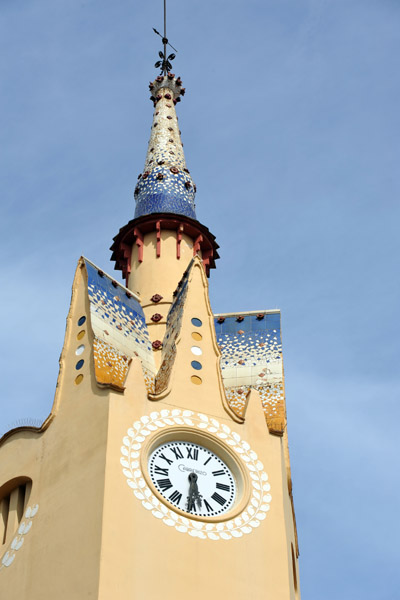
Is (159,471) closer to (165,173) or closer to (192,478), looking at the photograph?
(192,478)

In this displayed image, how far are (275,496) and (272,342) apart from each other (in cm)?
512

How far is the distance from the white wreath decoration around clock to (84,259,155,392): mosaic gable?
4.14ft

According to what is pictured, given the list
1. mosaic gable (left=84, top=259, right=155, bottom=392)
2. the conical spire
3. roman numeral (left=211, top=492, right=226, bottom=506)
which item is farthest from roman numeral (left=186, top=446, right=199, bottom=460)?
the conical spire

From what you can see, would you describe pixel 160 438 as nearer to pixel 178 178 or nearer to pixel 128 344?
pixel 128 344

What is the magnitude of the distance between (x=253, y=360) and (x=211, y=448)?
3.77 m

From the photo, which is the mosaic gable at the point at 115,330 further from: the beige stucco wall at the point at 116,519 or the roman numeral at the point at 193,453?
the roman numeral at the point at 193,453

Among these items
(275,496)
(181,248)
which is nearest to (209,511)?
(275,496)

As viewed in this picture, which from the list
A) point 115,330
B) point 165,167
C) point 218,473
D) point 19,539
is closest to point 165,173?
point 165,167

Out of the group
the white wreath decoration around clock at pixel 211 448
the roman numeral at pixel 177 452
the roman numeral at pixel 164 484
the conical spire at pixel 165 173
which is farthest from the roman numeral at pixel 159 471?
the conical spire at pixel 165 173

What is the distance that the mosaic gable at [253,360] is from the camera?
2834 centimetres

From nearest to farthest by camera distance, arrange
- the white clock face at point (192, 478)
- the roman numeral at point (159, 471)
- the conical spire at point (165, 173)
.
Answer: the white clock face at point (192, 478), the roman numeral at point (159, 471), the conical spire at point (165, 173)

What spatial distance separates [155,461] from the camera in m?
25.7

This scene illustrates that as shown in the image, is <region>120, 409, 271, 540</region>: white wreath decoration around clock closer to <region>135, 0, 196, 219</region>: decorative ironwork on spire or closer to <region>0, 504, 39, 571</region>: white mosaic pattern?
<region>0, 504, 39, 571</region>: white mosaic pattern

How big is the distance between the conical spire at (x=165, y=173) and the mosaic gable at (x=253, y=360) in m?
4.53
